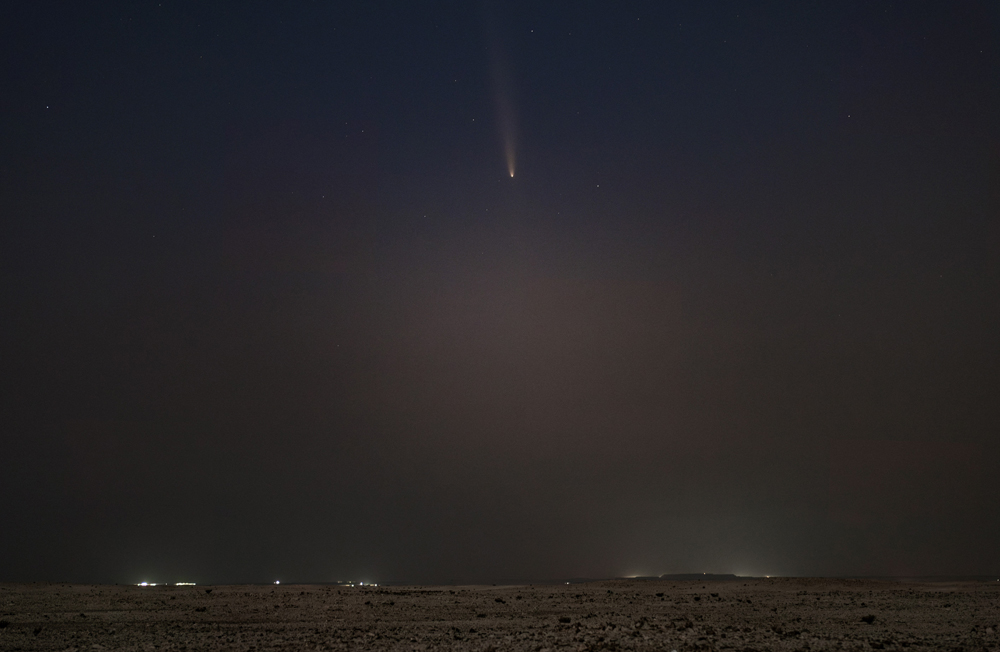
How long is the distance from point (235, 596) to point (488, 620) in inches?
483

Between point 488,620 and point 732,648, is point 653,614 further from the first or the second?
point 732,648

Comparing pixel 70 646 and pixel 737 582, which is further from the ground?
pixel 737 582

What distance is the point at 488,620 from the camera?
24.4 meters

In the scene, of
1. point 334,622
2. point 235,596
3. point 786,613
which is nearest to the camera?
point 334,622

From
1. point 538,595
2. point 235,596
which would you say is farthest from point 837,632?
point 235,596

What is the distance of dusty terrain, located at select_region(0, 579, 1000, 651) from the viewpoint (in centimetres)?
1956

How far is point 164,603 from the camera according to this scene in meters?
29.0

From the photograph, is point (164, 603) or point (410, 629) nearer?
point (410, 629)

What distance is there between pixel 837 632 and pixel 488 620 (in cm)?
987

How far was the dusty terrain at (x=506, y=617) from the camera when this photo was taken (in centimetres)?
1956

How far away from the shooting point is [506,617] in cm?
2523

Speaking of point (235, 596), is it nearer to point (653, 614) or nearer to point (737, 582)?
point (653, 614)

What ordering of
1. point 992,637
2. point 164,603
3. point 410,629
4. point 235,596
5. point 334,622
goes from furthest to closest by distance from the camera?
point 235,596 → point 164,603 → point 334,622 → point 410,629 → point 992,637

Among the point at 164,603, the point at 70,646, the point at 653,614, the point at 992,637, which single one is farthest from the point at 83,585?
the point at 992,637
